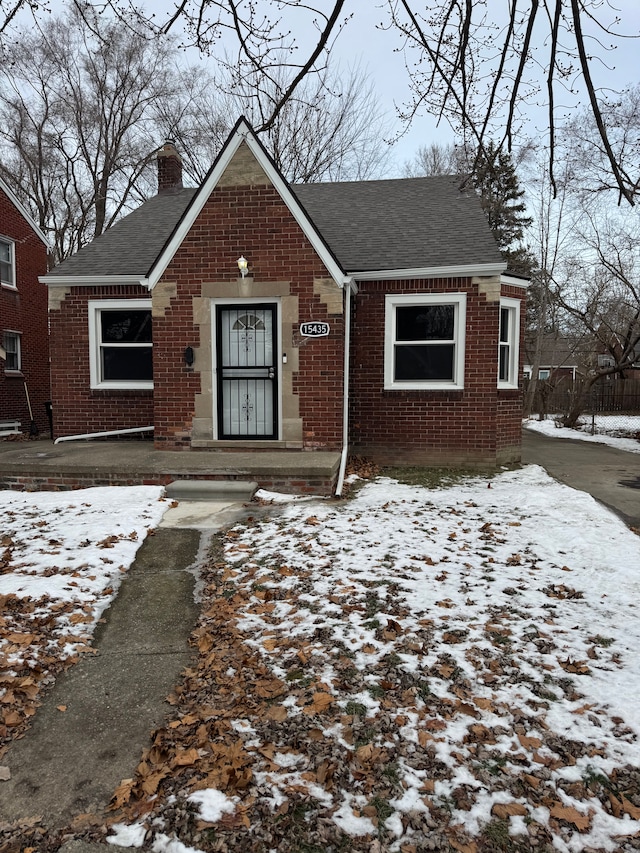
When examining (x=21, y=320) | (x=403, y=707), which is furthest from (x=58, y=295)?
(x=403, y=707)

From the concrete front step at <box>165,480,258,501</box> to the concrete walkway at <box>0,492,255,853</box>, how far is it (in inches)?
79.0

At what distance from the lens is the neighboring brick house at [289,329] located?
786cm

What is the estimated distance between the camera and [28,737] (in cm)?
249

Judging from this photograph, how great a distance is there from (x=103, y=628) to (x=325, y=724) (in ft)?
6.04

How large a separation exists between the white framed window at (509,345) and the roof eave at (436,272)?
1152mm

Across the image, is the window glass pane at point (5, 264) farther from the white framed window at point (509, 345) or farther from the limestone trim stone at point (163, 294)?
the white framed window at point (509, 345)

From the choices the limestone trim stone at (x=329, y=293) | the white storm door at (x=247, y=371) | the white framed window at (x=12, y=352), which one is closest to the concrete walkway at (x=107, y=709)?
the white storm door at (x=247, y=371)

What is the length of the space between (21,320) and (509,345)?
14.5m

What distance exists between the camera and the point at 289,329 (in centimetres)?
793

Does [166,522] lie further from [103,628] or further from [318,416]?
[318,416]

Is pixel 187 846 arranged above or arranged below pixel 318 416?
below

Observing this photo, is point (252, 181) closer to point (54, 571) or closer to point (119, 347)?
point (119, 347)

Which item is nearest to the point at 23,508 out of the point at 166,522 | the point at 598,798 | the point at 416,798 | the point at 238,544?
the point at 166,522

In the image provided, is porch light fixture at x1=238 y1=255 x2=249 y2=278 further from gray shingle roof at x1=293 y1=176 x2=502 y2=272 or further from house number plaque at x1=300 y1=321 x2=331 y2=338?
gray shingle roof at x1=293 y1=176 x2=502 y2=272
